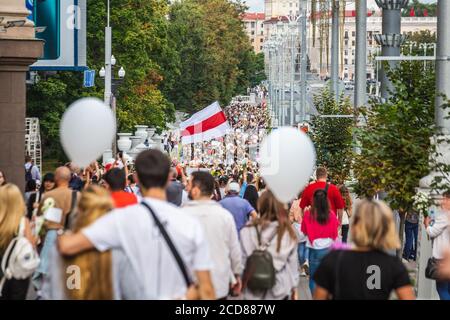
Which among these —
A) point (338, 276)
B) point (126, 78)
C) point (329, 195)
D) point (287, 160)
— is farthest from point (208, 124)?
point (126, 78)

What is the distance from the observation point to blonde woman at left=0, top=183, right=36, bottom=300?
32.3 ft

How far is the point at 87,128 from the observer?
9078 millimetres

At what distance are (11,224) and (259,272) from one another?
178 cm

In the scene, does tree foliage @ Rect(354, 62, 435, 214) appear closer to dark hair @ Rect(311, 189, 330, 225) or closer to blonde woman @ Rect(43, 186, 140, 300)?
dark hair @ Rect(311, 189, 330, 225)

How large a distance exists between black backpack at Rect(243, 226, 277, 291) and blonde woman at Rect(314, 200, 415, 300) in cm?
171

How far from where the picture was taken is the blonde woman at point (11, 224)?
985cm

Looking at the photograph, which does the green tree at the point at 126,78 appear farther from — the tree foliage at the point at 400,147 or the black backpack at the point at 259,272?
the black backpack at the point at 259,272

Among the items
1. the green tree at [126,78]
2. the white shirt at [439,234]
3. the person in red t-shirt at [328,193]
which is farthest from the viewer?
the green tree at [126,78]

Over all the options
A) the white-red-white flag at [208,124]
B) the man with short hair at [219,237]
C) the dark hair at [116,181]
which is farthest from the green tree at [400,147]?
the white-red-white flag at [208,124]

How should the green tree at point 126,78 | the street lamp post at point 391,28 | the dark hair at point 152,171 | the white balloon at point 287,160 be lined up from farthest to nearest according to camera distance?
the green tree at point 126,78
the street lamp post at point 391,28
the white balloon at point 287,160
the dark hair at point 152,171

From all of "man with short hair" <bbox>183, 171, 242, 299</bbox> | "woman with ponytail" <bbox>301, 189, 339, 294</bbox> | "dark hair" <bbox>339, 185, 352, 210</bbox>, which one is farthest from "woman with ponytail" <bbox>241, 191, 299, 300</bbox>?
"dark hair" <bbox>339, 185, 352, 210</bbox>

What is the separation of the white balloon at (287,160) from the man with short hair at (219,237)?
427 millimetres

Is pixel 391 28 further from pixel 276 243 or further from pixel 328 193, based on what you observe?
pixel 276 243
